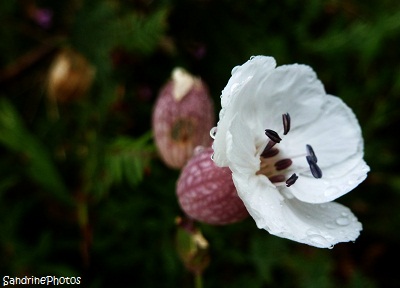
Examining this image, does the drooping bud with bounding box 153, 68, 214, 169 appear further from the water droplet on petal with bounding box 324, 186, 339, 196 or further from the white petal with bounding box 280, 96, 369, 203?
the water droplet on petal with bounding box 324, 186, 339, 196

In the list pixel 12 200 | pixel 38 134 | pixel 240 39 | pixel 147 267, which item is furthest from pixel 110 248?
pixel 240 39

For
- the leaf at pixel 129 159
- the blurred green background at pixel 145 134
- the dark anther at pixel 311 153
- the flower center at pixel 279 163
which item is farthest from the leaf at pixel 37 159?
the dark anther at pixel 311 153

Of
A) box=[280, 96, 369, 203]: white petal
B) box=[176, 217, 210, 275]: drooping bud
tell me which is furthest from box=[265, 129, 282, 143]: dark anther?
box=[176, 217, 210, 275]: drooping bud

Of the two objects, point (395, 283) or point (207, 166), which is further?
point (395, 283)

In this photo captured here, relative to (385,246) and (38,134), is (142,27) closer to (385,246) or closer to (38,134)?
(38,134)

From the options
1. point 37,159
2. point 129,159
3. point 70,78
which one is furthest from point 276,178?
point 70,78

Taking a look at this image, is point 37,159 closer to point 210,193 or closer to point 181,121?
point 181,121
